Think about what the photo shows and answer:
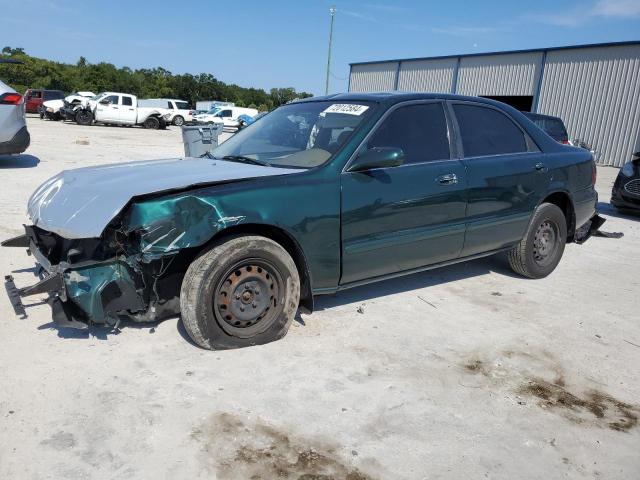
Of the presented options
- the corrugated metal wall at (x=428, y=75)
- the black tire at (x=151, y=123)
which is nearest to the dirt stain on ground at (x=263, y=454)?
the corrugated metal wall at (x=428, y=75)

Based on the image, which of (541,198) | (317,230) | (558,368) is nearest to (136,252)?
(317,230)

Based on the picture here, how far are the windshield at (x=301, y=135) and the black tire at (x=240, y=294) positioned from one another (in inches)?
28.8

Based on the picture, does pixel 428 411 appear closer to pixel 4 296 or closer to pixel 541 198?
pixel 541 198

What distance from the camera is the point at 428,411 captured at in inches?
110

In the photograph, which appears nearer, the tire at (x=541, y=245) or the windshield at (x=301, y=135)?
the windshield at (x=301, y=135)

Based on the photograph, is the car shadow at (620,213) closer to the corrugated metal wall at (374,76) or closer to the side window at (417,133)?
the side window at (417,133)

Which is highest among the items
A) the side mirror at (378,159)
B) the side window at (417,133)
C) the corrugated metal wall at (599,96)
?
the corrugated metal wall at (599,96)

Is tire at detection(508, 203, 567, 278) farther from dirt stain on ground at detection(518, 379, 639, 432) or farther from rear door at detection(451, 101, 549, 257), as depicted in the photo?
dirt stain on ground at detection(518, 379, 639, 432)

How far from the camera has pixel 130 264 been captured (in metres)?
3.00

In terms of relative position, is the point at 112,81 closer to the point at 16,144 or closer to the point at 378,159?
the point at 16,144

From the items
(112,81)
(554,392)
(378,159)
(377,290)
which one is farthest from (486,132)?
(112,81)

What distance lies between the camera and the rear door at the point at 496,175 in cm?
432

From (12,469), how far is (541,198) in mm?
4472

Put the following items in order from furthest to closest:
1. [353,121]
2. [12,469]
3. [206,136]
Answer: [206,136] < [353,121] < [12,469]
